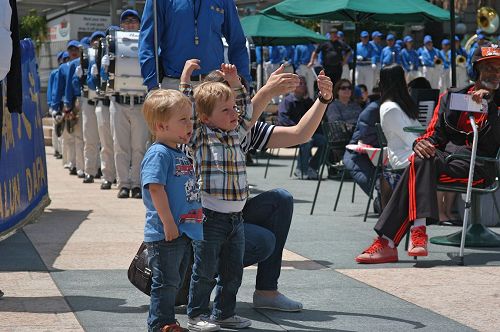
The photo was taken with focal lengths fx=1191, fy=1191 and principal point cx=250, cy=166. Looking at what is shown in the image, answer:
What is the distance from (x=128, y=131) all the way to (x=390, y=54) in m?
17.0

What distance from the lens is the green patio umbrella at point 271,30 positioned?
2086 cm

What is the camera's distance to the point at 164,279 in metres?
5.55

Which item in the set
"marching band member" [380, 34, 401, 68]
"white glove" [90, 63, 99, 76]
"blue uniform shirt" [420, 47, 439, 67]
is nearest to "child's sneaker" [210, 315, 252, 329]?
"white glove" [90, 63, 99, 76]

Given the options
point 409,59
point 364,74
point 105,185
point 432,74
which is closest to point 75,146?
point 105,185

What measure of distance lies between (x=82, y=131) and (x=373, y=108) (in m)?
6.42

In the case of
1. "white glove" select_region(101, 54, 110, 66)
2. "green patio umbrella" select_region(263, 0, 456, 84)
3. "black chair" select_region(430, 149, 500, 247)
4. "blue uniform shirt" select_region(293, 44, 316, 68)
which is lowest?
"blue uniform shirt" select_region(293, 44, 316, 68)

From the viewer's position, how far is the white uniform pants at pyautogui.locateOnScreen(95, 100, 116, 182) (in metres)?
14.7

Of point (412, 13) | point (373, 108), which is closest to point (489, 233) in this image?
point (373, 108)

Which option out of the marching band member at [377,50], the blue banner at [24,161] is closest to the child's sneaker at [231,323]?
the blue banner at [24,161]

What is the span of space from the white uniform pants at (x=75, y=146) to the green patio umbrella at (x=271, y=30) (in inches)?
153

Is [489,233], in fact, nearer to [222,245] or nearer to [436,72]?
[222,245]

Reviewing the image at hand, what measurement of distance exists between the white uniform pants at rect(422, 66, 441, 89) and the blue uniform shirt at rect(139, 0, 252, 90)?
2448cm

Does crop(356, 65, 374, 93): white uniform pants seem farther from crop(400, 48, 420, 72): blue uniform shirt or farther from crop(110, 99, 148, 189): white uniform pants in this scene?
crop(110, 99, 148, 189): white uniform pants

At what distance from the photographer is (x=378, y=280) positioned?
755cm
